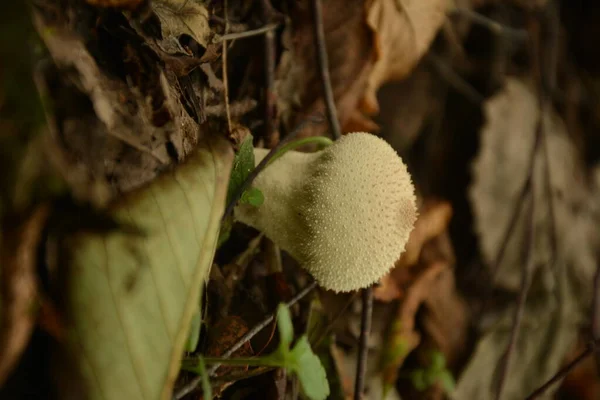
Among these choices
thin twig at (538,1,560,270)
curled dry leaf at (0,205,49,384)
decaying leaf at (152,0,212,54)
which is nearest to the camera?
curled dry leaf at (0,205,49,384)

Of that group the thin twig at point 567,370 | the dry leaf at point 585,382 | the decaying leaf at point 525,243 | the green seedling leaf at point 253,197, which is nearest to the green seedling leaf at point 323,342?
the green seedling leaf at point 253,197

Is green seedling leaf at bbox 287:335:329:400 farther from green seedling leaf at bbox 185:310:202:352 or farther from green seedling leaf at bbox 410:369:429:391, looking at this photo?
green seedling leaf at bbox 410:369:429:391

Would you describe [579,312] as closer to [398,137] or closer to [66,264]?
[398,137]

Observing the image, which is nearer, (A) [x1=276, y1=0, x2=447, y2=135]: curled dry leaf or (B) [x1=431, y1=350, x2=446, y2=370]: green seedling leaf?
(A) [x1=276, y1=0, x2=447, y2=135]: curled dry leaf

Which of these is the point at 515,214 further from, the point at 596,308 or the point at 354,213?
the point at 354,213

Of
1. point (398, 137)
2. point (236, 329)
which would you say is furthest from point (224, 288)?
point (398, 137)

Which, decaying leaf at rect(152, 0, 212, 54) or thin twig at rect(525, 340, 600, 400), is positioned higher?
decaying leaf at rect(152, 0, 212, 54)

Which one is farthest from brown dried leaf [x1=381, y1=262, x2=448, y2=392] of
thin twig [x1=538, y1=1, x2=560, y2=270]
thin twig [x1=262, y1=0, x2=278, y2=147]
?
thin twig [x1=262, y1=0, x2=278, y2=147]
